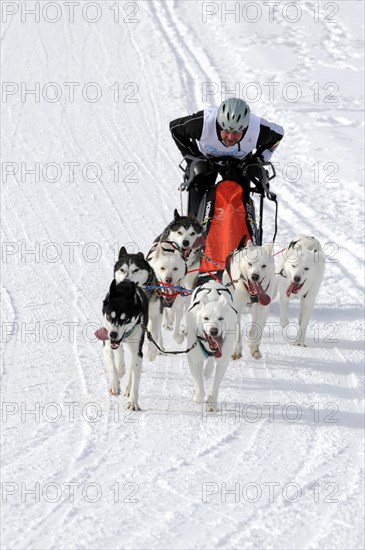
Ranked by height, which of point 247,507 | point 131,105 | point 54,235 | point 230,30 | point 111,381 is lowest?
point 247,507

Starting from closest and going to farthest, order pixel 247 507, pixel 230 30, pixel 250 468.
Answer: pixel 247 507
pixel 250 468
pixel 230 30

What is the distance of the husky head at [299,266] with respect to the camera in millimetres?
7836

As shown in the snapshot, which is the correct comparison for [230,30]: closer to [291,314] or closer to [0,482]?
[291,314]

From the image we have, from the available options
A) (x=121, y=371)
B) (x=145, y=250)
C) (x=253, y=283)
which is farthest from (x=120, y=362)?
(x=145, y=250)

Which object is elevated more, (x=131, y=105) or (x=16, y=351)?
(x=131, y=105)

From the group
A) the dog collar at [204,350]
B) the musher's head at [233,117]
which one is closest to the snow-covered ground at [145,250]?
the dog collar at [204,350]

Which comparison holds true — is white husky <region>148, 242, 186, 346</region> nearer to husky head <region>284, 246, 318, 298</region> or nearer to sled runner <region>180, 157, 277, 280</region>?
sled runner <region>180, 157, 277, 280</region>

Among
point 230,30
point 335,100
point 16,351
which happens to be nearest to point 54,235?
point 16,351

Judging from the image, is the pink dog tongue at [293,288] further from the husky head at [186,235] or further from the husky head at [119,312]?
the husky head at [119,312]

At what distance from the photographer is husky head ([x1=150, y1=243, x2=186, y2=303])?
7.50 m

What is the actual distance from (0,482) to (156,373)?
203 centimetres

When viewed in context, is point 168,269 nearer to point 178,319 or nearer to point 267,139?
point 178,319

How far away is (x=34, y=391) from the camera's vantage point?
7070 millimetres

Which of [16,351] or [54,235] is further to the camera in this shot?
[54,235]
